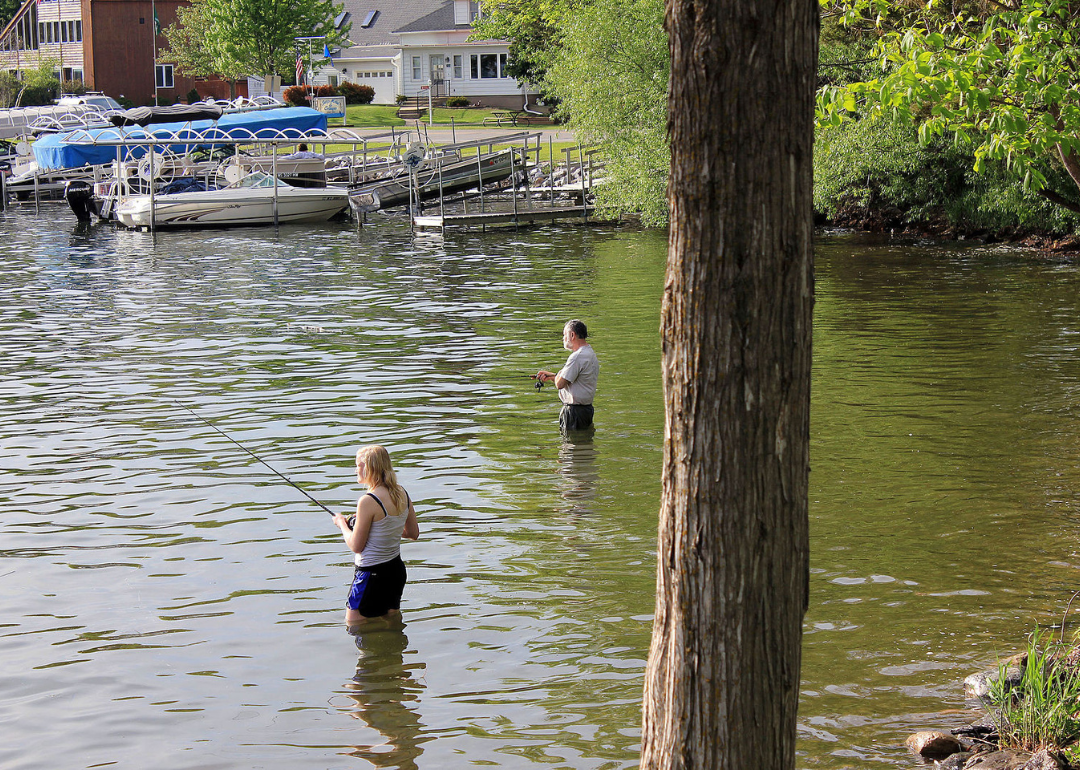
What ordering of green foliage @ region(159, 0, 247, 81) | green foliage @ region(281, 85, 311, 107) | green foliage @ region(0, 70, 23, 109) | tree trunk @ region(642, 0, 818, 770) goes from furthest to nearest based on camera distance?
green foliage @ region(159, 0, 247, 81)
green foliage @ region(0, 70, 23, 109)
green foliage @ region(281, 85, 311, 107)
tree trunk @ region(642, 0, 818, 770)

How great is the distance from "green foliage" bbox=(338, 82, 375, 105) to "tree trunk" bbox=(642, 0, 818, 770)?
75.0 m

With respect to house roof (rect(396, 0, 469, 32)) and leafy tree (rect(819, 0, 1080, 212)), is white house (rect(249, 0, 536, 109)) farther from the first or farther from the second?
leafy tree (rect(819, 0, 1080, 212))

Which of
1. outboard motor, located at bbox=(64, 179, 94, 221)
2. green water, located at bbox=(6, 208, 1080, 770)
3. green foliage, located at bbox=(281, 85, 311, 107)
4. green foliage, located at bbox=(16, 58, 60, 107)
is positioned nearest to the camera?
green water, located at bbox=(6, 208, 1080, 770)

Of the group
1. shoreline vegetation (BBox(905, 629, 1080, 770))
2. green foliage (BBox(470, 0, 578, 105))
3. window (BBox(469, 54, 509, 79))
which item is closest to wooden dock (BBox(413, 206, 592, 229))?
green foliage (BBox(470, 0, 578, 105))

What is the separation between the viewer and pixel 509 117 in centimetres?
6412

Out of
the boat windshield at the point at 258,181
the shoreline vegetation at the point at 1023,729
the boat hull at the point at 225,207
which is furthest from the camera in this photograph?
the boat windshield at the point at 258,181

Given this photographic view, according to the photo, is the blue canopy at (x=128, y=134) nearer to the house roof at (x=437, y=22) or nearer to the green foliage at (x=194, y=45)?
the green foliage at (x=194, y=45)

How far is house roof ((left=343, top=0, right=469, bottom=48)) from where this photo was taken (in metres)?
77.9

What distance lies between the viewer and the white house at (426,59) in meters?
74.4

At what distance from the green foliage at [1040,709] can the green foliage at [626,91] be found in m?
26.3

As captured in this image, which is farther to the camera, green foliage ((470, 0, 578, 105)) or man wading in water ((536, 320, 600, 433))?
green foliage ((470, 0, 578, 105))

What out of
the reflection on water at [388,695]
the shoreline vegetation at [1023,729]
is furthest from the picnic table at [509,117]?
the shoreline vegetation at [1023,729]

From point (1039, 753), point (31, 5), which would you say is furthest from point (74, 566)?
point (31, 5)

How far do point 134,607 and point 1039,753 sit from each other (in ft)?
19.2
